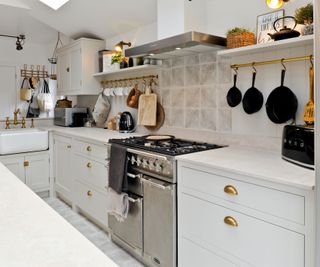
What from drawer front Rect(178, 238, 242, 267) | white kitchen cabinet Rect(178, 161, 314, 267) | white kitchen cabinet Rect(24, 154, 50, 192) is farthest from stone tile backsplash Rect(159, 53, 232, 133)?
white kitchen cabinet Rect(24, 154, 50, 192)

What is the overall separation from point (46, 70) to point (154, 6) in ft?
7.83

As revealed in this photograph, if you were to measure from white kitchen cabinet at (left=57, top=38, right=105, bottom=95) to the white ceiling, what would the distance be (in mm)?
177

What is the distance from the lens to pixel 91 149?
9.71 ft

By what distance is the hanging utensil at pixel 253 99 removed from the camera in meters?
2.13

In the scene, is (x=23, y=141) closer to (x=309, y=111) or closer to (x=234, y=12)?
(x=234, y=12)

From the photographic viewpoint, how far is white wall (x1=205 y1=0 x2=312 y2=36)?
6.88ft

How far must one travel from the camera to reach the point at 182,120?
109 inches

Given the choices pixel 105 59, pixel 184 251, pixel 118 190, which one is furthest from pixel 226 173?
pixel 105 59

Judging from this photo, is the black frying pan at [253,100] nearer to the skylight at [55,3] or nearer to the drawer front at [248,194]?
the drawer front at [248,194]

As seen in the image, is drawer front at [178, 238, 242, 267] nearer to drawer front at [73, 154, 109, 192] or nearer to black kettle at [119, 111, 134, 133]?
drawer front at [73, 154, 109, 192]

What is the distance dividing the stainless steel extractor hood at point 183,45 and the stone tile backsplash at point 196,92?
14cm

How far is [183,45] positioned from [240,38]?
1.31 ft

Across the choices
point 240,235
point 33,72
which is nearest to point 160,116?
point 240,235

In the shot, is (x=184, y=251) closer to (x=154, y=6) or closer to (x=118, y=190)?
(x=118, y=190)
